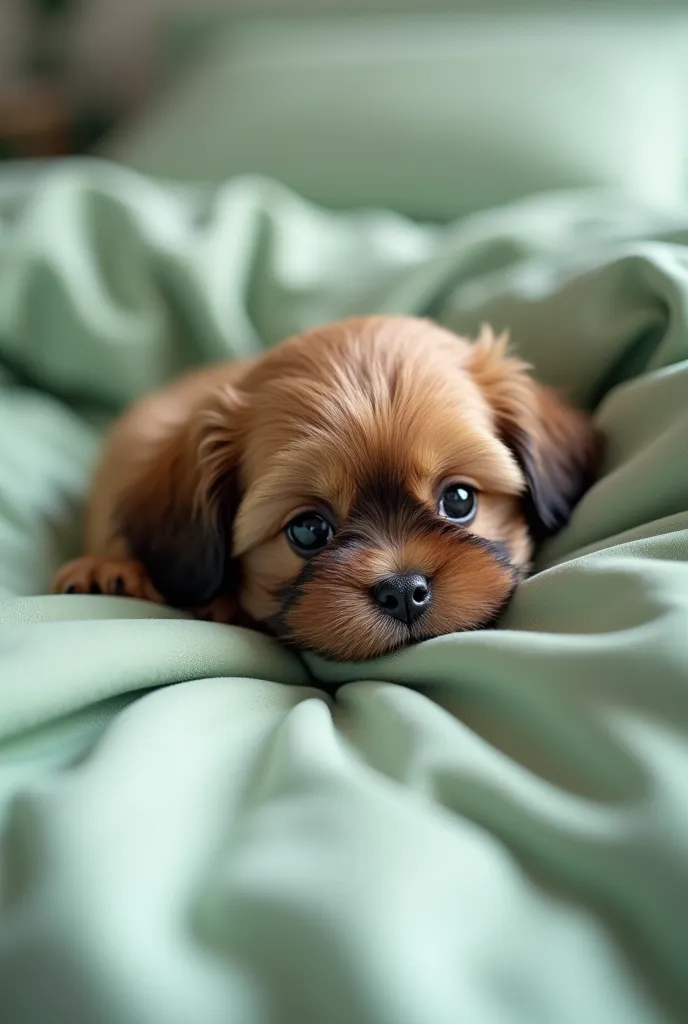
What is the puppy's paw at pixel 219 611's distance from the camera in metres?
1.40

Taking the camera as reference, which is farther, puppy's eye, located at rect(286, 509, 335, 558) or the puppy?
puppy's eye, located at rect(286, 509, 335, 558)

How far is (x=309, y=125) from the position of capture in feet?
8.32

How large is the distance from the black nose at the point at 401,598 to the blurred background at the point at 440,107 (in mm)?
1492

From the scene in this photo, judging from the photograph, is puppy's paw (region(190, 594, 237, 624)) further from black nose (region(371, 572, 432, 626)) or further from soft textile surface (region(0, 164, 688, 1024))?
black nose (region(371, 572, 432, 626))

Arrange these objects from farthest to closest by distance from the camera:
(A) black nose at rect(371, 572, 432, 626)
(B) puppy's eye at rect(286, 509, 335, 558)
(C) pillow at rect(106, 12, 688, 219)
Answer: (C) pillow at rect(106, 12, 688, 219) → (B) puppy's eye at rect(286, 509, 335, 558) → (A) black nose at rect(371, 572, 432, 626)

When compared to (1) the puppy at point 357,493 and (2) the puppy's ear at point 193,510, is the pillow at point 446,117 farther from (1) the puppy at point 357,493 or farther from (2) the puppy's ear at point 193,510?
(2) the puppy's ear at point 193,510

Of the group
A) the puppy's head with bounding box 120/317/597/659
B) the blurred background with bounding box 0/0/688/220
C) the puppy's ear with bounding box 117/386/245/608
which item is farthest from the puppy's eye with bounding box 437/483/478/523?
the blurred background with bounding box 0/0/688/220

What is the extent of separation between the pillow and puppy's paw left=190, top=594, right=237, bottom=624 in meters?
1.37

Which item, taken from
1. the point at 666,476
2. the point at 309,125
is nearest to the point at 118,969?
the point at 666,476

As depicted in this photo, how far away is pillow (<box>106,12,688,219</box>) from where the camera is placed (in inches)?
91.1

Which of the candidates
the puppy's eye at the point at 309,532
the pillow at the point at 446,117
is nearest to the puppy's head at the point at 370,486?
the puppy's eye at the point at 309,532

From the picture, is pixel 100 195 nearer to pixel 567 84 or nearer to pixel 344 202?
pixel 344 202

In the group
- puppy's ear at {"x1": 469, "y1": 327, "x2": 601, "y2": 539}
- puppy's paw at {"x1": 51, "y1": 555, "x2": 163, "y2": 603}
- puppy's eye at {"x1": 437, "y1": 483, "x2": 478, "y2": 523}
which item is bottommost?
puppy's paw at {"x1": 51, "y1": 555, "x2": 163, "y2": 603}

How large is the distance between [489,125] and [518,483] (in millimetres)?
1444
